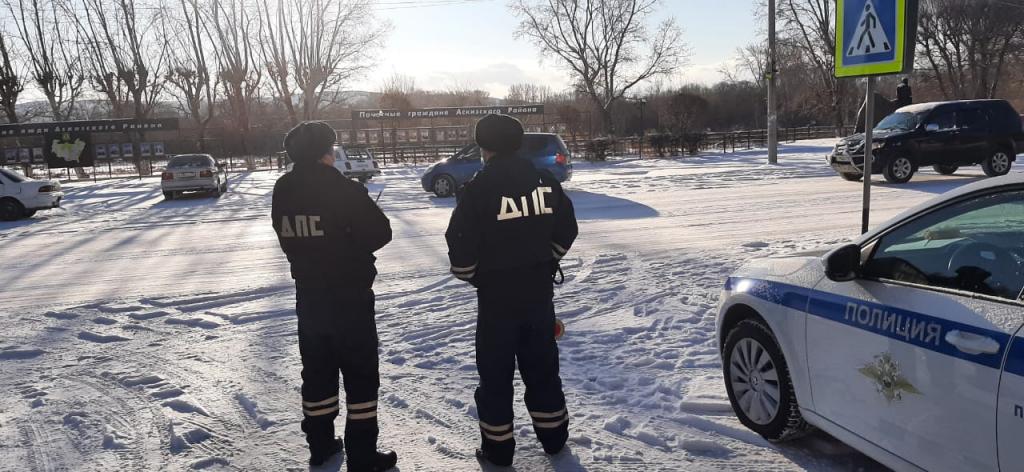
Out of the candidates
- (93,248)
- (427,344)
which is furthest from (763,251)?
(93,248)

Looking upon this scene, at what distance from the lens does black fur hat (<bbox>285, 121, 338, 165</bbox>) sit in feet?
11.5

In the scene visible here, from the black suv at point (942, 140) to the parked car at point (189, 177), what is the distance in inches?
706

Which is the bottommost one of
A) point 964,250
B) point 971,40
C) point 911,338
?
point 911,338

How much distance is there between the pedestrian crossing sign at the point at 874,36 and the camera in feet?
16.1

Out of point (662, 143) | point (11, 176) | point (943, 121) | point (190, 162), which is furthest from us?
point (662, 143)

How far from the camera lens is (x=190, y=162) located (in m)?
22.2

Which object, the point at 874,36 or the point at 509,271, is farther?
the point at 874,36

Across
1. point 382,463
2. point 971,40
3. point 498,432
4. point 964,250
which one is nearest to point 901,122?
point 964,250

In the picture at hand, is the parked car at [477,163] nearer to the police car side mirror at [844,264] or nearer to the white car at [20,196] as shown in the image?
the white car at [20,196]

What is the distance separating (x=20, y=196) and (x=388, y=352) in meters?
15.8

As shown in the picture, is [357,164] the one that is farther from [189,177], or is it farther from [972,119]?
[972,119]

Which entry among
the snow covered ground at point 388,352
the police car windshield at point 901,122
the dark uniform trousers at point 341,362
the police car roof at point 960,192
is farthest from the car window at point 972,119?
the dark uniform trousers at point 341,362

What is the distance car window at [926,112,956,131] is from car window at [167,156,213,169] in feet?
65.9

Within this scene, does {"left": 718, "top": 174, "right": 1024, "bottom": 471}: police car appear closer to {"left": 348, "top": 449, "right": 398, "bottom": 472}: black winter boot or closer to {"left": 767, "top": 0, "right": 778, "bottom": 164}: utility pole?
{"left": 348, "top": 449, "right": 398, "bottom": 472}: black winter boot
